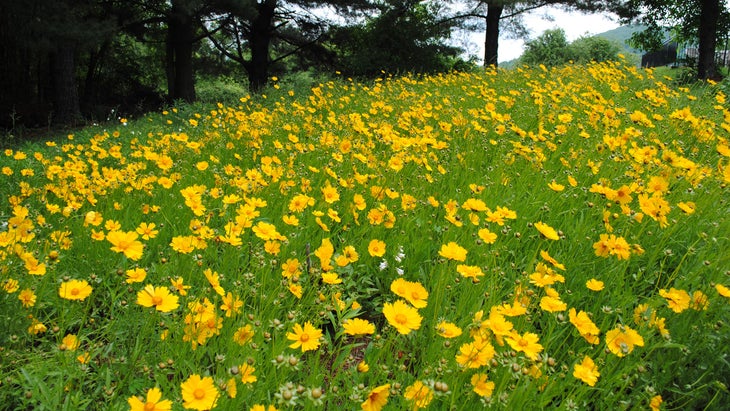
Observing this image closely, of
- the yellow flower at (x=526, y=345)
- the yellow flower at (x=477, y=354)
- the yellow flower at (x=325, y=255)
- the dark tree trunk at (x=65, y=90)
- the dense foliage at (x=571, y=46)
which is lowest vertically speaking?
the yellow flower at (x=477, y=354)

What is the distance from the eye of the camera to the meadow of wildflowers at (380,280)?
1.18 m

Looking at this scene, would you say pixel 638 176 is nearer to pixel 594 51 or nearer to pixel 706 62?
pixel 706 62

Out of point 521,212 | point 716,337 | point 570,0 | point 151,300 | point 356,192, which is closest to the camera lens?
point 151,300

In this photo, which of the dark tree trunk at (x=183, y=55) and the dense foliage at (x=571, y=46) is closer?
the dark tree trunk at (x=183, y=55)

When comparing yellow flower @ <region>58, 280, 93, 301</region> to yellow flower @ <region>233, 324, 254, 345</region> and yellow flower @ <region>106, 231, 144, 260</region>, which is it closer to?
yellow flower @ <region>106, 231, 144, 260</region>

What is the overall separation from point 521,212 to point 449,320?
3.15 feet

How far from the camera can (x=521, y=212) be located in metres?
2.34

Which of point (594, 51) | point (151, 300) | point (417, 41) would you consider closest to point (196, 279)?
point (151, 300)

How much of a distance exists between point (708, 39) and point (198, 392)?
1362 cm

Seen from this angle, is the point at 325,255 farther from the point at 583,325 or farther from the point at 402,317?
the point at 583,325

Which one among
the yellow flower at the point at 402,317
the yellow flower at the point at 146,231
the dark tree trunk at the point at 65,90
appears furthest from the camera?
the dark tree trunk at the point at 65,90

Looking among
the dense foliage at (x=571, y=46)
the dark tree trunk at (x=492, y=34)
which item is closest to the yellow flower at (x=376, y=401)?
the dark tree trunk at (x=492, y=34)

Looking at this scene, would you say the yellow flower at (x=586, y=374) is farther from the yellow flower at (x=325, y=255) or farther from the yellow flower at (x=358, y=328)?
the yellow flower at (x=325, y=255)

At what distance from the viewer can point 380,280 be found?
205cm
